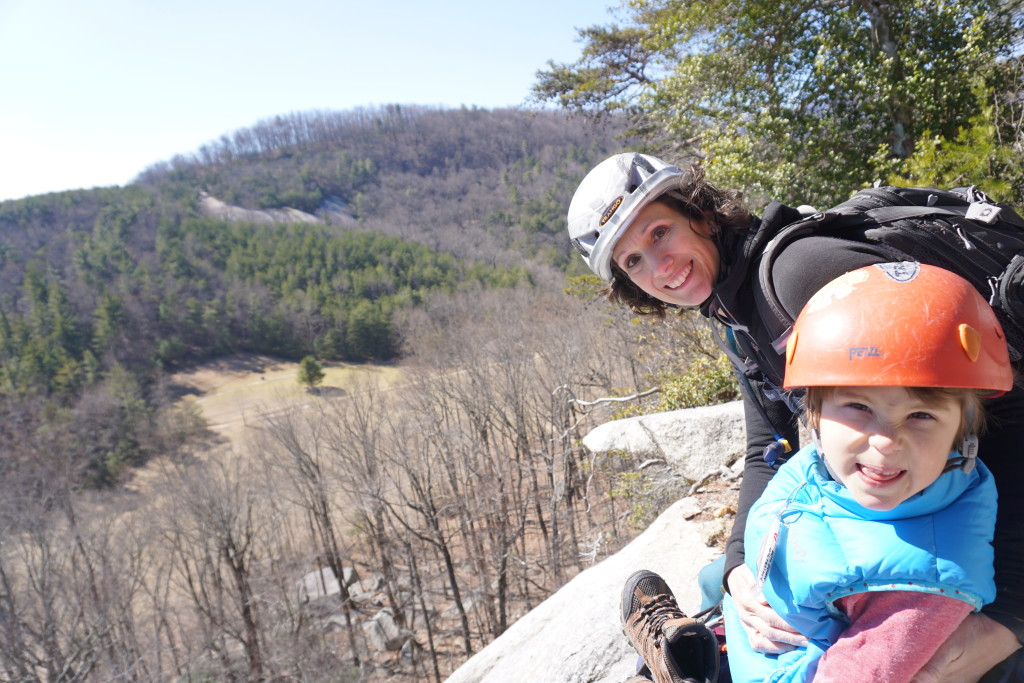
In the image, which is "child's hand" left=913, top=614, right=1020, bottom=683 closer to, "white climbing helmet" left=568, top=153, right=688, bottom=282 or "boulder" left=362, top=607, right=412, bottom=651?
"white climbing helmet" left=568, top=153, right=688, bottom=282

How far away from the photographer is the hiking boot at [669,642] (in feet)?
6.79

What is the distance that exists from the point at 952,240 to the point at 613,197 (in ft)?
Answer: 3.35

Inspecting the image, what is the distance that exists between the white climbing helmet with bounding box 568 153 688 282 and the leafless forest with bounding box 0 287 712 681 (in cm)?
1701

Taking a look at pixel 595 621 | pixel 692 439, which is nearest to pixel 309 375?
pixel 692 439

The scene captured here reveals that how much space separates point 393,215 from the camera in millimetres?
107312

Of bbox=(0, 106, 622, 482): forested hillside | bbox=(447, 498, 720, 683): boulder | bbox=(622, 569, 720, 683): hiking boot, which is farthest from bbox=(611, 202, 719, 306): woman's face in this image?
bbox=(0, 106, 622, 482): forested hillside

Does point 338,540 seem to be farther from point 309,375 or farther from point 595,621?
point 595,621

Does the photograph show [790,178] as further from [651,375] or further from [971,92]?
[651,375]

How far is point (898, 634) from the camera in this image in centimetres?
129

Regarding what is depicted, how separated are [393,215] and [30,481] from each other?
84886 millimetres

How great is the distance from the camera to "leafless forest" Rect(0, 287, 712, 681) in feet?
67.4

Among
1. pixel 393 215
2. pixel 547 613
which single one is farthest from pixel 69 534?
pixel 393 215

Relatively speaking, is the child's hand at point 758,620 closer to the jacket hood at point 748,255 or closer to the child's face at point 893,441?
the child's face at point 893,441

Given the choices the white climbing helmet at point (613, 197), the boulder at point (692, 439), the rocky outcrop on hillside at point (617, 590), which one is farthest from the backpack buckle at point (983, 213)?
the boulder at point (692, 439)
